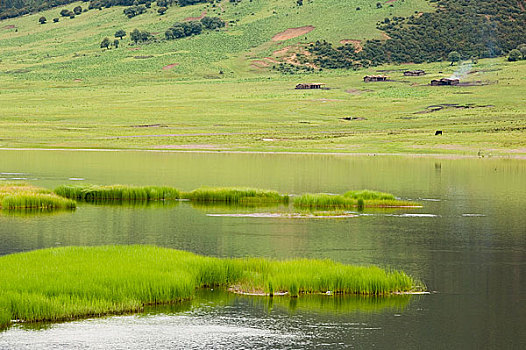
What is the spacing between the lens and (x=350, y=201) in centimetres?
4456

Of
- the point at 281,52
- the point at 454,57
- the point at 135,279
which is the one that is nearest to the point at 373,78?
the point at 454,57

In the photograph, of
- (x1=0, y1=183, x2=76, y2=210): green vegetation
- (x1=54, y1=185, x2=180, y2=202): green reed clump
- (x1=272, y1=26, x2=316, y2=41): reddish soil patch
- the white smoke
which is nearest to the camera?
(x1=0, y1=183, x2=76, y2=210): green vegetation

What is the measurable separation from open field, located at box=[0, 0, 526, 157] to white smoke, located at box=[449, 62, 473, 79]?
672 mm

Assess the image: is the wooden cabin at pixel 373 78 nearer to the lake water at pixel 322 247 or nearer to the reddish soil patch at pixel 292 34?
the reddish soil patch at pixel 292 34

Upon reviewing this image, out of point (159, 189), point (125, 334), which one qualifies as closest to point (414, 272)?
point (125, 334)

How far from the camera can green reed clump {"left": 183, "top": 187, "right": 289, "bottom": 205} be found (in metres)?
45.9

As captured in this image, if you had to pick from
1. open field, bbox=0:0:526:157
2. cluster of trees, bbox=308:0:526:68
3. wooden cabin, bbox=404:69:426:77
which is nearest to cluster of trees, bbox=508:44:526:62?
open field, bbox=0:0:526:157

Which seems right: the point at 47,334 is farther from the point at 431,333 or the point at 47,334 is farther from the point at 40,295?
the point at 431,333

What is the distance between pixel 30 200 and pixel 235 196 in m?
10.6

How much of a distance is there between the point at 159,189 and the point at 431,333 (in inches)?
1089

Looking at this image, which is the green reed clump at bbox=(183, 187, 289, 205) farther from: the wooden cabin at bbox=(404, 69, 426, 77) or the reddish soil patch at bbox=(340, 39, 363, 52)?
the reddish soil patch at bbox=(340, 39, 363, 52)

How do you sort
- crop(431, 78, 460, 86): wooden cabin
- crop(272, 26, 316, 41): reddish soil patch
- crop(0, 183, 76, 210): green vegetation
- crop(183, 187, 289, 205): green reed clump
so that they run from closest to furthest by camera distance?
crop(0, 183, 76, 210): green vegetation → crop(183, 187, 289, 205): green reed clump → crop(431, 78, 460, 86): wooden cabin → crop(272, 26, 316, 41): reddish soil patch

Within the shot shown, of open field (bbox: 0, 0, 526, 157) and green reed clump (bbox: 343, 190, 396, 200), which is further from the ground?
open field (bbox: 0, 0, 526, 157)

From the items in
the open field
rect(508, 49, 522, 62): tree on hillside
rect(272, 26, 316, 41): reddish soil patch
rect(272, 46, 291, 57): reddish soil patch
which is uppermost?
rect(272, 26, 316, 41): reddish soil patch
